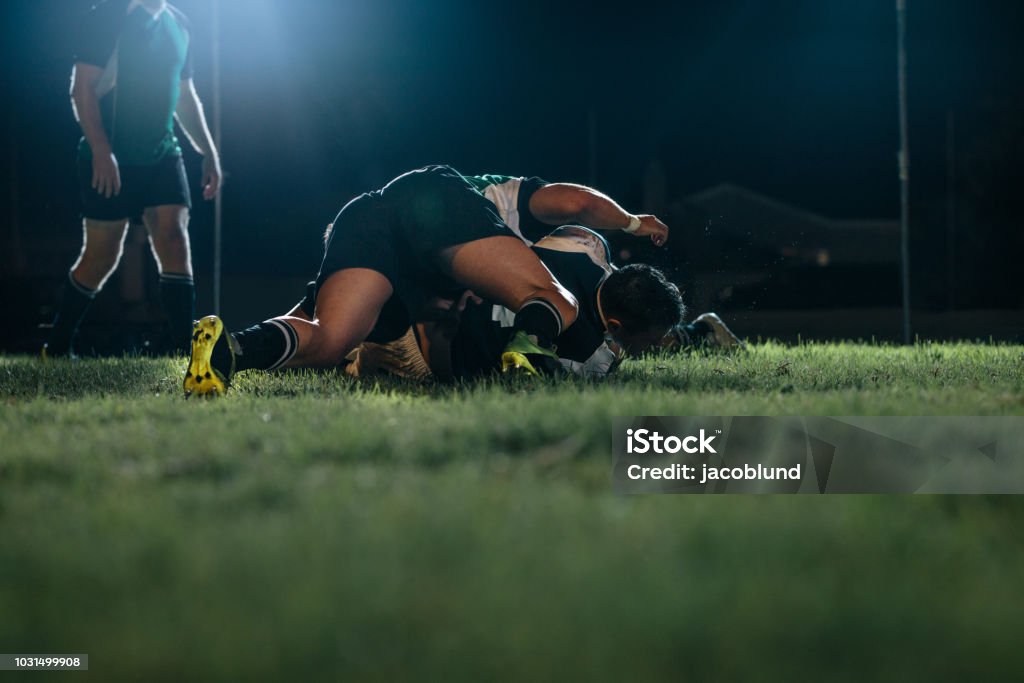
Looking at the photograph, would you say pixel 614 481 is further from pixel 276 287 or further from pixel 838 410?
pixel 276 287

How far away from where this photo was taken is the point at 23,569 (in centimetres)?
154

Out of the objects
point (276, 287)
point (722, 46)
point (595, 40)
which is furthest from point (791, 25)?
point (276, 287)

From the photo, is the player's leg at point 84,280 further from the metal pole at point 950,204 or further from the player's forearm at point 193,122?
the metal pole at point 950,204

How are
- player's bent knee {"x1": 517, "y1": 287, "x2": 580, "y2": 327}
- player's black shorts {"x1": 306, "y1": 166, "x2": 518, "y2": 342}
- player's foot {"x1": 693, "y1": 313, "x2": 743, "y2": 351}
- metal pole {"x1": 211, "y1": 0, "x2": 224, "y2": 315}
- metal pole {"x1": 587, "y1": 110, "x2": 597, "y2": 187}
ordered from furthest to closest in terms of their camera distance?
metal pole {"x1": 587, "y1": 110, "x2": 597, "y2": 187} < metal pole {"x1": 211, "y1": 0, "x2": 224, "y2": 315} < player's foot {"x1": 693, "y1": 313, "x2": 743, "y2": 351} < player's black shorts {"x1": 306, "y1": 166, "x2": 518, "y2": 342} < player's bent knee {"x1": 517, "y1": 287, "x2": 580, "y2": 327}

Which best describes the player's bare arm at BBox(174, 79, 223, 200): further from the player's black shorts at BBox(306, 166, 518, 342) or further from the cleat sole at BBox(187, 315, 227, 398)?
the cleat sole at BBox(187, 315, 227, 398)

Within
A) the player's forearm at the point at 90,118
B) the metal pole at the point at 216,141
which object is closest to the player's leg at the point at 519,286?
the player's forearm at the point at 90,118

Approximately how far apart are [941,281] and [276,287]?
368 inches

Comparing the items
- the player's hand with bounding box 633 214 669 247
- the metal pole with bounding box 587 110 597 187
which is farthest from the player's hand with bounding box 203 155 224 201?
the metal pole with bounding box 587 110 597 187

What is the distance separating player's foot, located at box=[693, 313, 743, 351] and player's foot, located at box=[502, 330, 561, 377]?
8.06 feet

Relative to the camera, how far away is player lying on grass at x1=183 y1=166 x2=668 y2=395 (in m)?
3.52

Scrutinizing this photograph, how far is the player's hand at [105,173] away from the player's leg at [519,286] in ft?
8.01

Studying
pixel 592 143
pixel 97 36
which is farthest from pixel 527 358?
pixel 592 143

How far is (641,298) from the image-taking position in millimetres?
3867

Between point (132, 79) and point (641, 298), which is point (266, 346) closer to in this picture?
point (641, 298)
